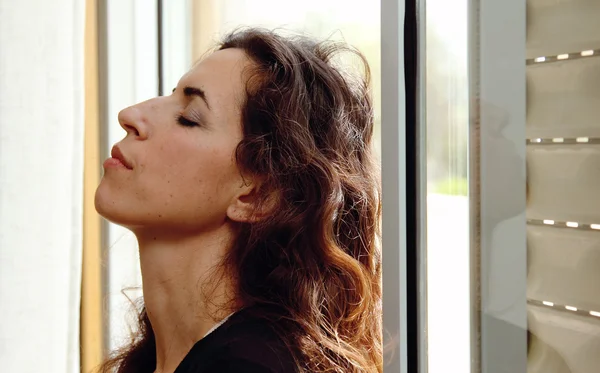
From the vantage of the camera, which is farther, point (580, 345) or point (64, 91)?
point (64, 91)

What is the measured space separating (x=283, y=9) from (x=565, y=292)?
0.93m

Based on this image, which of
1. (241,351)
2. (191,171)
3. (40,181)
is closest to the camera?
(241,351)

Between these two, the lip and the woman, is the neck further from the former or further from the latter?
the lip

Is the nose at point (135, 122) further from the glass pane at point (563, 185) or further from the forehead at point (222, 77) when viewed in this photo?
the glass pane at point (563, 185)

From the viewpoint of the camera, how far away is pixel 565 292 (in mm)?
713

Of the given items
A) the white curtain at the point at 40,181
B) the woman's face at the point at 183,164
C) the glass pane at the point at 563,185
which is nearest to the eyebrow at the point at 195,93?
the woman's face at the point at 183,164

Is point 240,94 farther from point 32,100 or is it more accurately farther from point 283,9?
point 32,100

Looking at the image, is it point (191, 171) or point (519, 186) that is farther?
point (191, 171)

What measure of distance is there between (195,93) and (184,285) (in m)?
0.28

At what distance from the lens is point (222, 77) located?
1.01 meters

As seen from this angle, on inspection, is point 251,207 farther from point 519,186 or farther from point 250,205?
point 519,186

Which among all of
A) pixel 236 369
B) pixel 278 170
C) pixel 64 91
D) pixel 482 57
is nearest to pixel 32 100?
pixel 64 91

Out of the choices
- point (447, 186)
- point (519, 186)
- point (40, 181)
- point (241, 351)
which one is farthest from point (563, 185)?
point (40, 181)

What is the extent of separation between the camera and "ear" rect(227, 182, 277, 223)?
38.3 inches
